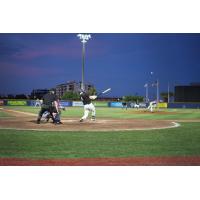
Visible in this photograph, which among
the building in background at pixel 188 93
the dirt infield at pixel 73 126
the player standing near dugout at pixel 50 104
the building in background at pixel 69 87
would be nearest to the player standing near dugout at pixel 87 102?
the building in background at pixel 69 87

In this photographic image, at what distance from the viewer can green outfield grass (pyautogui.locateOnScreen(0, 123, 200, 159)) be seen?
22.3ft

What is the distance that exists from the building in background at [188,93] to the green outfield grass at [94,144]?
3.66 feet

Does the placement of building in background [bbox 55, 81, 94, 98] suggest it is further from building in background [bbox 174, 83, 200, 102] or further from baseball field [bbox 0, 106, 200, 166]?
building in background [bbox 174, 83, 200, 102]

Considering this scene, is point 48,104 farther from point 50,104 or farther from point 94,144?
point 94,144

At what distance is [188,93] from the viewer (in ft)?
29.3

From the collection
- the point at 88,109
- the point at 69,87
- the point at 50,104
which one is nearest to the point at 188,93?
the point at 88,109

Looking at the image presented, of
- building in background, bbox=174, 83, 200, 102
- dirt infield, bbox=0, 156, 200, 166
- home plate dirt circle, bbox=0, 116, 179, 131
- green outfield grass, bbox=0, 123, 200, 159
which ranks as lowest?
dirt infield, bbox=0, 156, 200, 166

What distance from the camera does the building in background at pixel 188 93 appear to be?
28.4 feet

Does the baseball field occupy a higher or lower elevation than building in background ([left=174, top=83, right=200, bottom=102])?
lower

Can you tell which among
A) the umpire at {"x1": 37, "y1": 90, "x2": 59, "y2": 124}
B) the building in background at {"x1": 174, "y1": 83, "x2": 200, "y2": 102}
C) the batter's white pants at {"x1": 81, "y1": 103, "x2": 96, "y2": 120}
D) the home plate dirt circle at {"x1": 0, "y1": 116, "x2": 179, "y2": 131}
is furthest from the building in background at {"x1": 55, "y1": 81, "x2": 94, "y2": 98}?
the building in background at {"x1": 174, "y1": 83, "x2": 200, "y2": 102}

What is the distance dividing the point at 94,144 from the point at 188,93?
303 cm

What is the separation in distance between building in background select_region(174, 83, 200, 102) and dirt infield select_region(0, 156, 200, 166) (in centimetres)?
237

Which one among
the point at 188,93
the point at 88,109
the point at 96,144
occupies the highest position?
the point at 188,93
